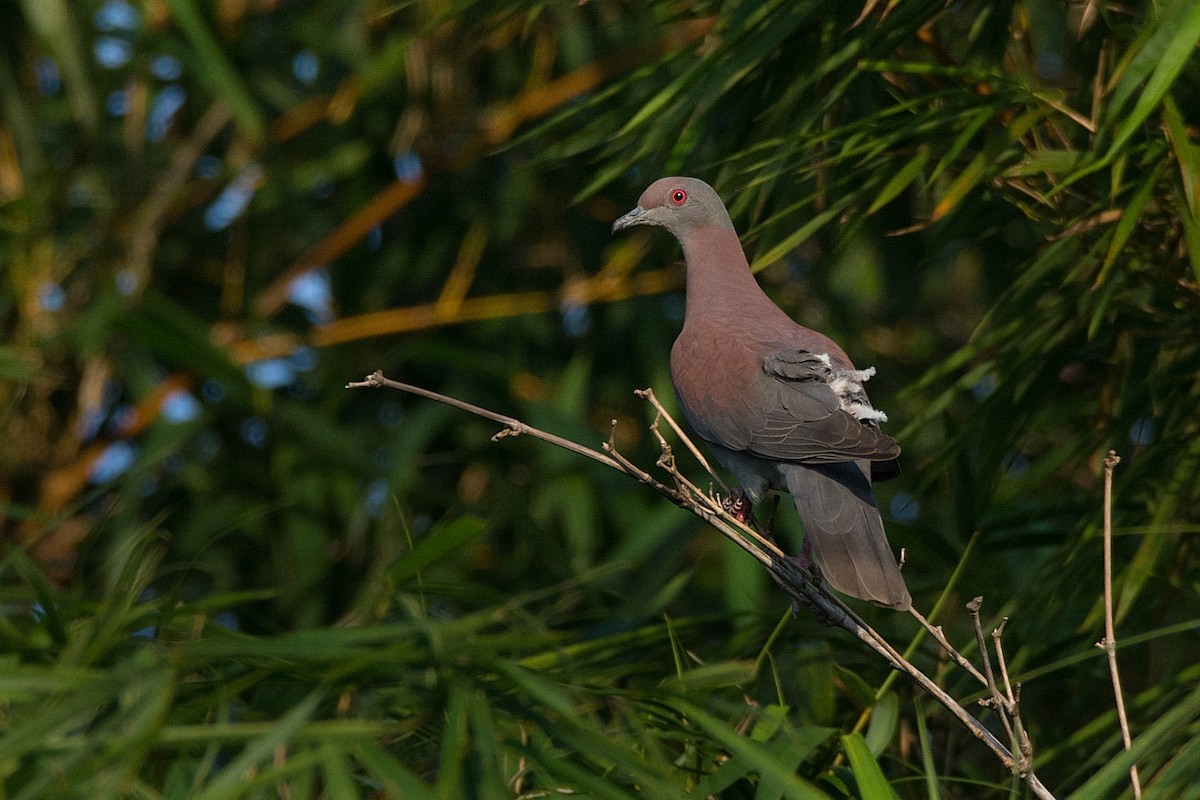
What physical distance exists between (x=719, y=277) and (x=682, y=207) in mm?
130

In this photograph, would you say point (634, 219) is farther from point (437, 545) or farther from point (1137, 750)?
point (1137, 750)

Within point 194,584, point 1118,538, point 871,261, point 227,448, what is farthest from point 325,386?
point 1118,538

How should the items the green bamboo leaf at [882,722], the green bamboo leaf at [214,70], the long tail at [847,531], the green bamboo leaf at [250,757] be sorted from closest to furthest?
the green bamboo leaf at [250,757] → the long tail at [847,531] → the green bamboo leaf at [882,722] → the green bamboo leaf at [214,70]

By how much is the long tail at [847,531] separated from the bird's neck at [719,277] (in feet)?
0.75

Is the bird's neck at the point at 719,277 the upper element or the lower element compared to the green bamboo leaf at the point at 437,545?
upper

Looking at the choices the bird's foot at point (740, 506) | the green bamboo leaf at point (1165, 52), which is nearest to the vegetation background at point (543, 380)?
the green bamboo leaf at point (1165, 52)

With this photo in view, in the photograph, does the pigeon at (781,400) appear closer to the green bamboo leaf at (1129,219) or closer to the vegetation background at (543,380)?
the vegetation background at (543,380)

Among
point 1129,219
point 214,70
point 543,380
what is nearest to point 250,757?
point 1129,219

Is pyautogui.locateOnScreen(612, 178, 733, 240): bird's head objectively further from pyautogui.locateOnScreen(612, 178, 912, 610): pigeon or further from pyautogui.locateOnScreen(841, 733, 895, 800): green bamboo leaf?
pyautogui.locateOnScreen(841, 733, 895, 800): green bamboo leaf

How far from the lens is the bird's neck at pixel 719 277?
1926mm

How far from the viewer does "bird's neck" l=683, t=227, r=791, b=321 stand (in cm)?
193

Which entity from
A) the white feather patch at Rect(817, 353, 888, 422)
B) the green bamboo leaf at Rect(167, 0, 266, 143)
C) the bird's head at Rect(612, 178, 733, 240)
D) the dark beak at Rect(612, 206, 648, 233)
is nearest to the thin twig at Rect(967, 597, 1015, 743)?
the white feather patch at Rect(817, 353, 888, 422)

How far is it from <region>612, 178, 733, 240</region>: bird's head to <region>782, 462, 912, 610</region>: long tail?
0.35 m

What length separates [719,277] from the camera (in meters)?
1.95
